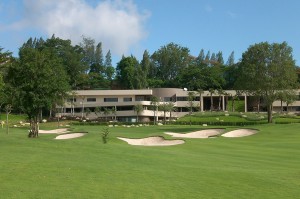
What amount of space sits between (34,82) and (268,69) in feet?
113

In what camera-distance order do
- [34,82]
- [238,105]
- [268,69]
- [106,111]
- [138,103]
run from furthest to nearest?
[238,105]
[138,103]
[106,111]
[268,69]
[34,82]

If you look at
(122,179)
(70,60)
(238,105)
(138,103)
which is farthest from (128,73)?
(122,179)

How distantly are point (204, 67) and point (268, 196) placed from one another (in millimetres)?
112968

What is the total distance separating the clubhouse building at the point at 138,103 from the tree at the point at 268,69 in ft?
134

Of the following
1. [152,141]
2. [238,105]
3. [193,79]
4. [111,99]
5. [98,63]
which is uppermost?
[98,63]

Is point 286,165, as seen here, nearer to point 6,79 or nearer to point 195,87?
point 6,79

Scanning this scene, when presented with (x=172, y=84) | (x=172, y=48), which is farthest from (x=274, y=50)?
(x=172, y=48)

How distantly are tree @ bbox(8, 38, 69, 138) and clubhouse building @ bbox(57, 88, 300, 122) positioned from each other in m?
61.5

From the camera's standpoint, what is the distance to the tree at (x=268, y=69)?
55531 mm

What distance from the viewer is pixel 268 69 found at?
2206 inches

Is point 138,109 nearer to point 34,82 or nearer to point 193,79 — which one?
point 193,79

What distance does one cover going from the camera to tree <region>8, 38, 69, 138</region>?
3241 cm

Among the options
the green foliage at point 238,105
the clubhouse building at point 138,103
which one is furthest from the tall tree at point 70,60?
the green foliage at point 238,105

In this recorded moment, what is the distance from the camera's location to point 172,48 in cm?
14762
